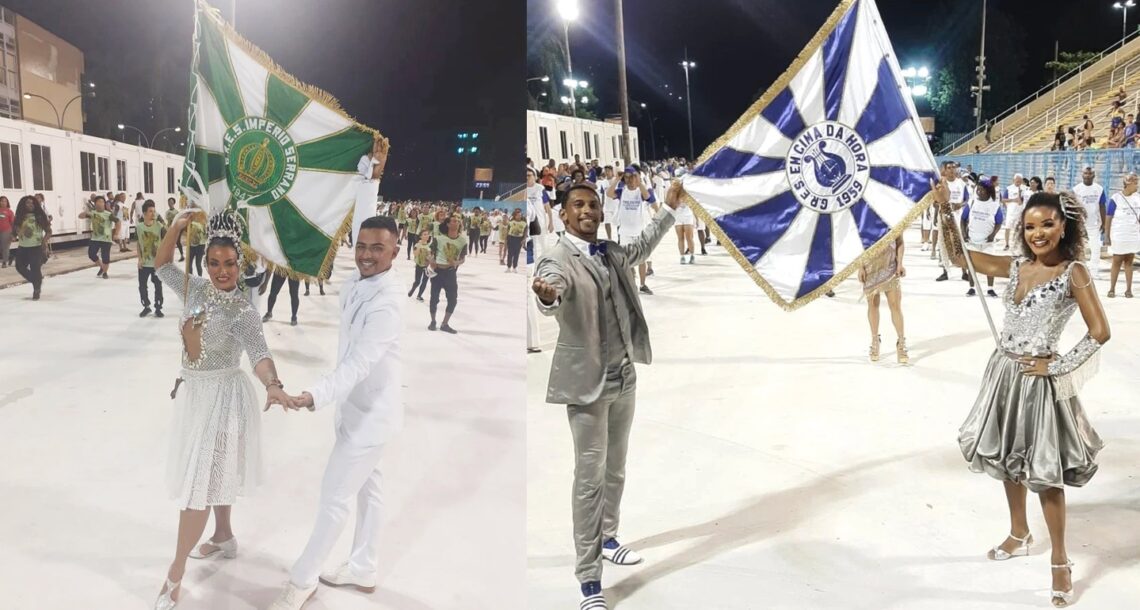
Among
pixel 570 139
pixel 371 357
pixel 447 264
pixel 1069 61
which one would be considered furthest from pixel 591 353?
pixel 1069 61

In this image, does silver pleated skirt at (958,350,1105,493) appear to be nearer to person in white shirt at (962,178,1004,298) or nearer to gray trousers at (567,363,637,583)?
gray trousers at (567,363,637,583)

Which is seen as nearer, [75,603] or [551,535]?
[75,603]

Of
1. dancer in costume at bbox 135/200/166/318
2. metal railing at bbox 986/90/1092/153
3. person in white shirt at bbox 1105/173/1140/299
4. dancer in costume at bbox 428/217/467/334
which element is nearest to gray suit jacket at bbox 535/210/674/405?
dancer in costume at bbox 428/217/467/334

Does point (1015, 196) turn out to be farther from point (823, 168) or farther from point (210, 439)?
point (210, 439)

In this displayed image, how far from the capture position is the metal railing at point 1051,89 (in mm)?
10531

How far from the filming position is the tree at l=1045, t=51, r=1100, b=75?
35.0ft

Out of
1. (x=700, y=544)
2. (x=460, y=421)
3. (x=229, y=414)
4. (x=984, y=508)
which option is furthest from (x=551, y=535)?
(x=984, y=508)

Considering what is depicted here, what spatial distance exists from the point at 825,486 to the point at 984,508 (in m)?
0.61

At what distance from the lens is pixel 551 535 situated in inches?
136

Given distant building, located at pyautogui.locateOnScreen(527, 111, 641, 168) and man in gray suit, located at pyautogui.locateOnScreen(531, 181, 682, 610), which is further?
distant building, located at pyautogui.locateOnScreen(527, 111, 641, 168)

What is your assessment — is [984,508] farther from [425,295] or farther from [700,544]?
[425,295]

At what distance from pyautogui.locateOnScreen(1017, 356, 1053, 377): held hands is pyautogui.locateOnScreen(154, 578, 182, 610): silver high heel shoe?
2665 mm

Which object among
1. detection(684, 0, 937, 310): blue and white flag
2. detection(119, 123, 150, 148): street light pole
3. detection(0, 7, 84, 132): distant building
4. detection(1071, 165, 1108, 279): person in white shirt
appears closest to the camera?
detection(0, 7, 84, 132): distant building

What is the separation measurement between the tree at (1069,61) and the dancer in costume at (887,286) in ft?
21.8
